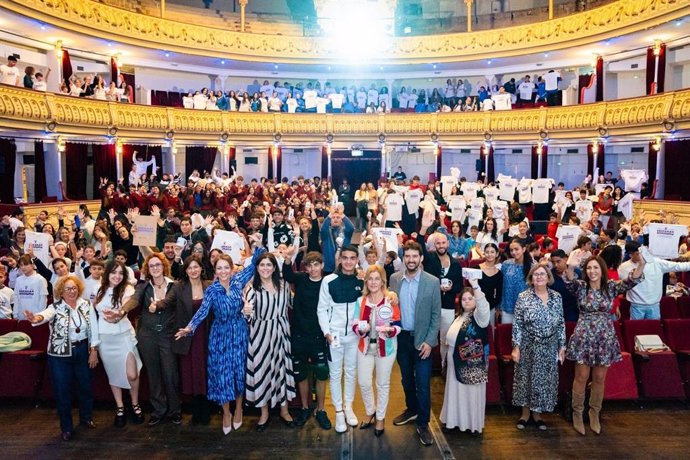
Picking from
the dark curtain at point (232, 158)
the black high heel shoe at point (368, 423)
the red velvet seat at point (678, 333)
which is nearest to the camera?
the black high heel shoe at point (368, 423)

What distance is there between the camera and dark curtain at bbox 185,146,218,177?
2477cm

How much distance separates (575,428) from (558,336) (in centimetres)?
99

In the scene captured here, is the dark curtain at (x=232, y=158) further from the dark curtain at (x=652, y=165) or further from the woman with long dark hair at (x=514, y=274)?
the woman with long dark hair at (x=514, y=274)

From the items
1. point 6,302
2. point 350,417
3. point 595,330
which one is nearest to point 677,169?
point 595,330

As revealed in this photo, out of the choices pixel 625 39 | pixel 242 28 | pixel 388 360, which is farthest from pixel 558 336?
pixel 242 28

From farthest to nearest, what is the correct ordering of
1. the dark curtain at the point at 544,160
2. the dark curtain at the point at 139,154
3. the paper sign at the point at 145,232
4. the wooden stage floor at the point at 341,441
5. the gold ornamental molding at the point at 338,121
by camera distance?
the dark curtain at the point at 544,160, the dark curtain at the point at 139,154, the gold ornamental molding at the point at 338,121, the paper sign at the point at 145,232, the wooden stage floor at the point at 341,441

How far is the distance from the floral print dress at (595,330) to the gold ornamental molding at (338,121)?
14492mm

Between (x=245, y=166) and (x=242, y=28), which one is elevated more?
(x=242, y=28)

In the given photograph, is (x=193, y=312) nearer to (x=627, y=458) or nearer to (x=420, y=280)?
(x=420, y=280)

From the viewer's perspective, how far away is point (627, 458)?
5160mm

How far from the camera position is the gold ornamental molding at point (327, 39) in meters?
18.2

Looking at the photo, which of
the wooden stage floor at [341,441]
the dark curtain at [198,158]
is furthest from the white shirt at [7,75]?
the wooden stage floor at [341,441]

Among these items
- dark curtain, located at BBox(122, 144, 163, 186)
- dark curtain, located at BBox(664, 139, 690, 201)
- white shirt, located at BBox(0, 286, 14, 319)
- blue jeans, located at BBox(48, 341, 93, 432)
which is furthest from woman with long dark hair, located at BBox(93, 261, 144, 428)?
dark curtain, located at BBox(664, 139, 690, 201)

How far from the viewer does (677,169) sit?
18.5m
